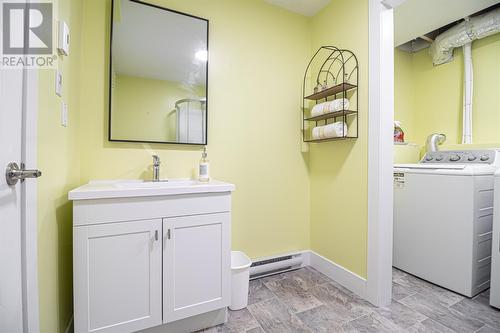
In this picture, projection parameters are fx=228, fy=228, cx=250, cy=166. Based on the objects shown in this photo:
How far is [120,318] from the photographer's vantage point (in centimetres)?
117

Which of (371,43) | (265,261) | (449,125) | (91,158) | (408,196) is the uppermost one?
(371,43)

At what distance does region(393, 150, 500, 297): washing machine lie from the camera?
5.54 feet

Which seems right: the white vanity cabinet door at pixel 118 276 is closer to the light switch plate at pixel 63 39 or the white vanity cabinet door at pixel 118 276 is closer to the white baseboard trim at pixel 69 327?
the white baseboard trim at pixel 69 327

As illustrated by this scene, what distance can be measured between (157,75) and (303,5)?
4.90 feet

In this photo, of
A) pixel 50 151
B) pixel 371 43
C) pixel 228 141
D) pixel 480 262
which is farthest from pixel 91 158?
pixel 480 262

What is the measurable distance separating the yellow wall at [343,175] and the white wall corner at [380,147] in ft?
0.22

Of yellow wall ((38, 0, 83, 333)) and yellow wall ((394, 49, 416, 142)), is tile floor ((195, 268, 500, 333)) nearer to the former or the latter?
yellow wall ((38, 0, 83, 333))

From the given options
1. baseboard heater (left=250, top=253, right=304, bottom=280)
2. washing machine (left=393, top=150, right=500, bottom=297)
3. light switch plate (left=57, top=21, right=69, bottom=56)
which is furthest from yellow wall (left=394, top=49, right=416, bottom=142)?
light switch plate (left=57, top=21, right=69, bottom=56)

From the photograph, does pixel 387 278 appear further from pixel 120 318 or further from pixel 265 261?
pixel 120 318

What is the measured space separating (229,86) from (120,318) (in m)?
1.70

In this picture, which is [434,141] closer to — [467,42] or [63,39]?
[467,42]

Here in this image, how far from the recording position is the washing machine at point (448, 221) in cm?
169

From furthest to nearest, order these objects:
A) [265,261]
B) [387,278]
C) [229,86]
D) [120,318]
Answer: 1. [265,261]
2. [229,86]
3. [387,278]
4. [120,318]

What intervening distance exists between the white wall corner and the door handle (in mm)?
1832
